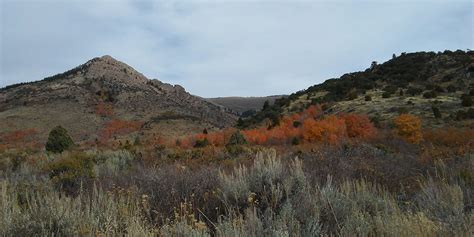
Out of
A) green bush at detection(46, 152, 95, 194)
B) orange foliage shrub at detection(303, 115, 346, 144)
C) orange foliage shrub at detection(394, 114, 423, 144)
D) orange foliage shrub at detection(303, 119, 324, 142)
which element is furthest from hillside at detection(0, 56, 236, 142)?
green bush at detection(46, 152, 95, 194)

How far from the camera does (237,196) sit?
6391 millimetres

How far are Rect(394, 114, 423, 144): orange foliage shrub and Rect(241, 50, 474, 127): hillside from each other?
4074 mm

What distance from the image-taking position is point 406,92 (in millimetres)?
46125

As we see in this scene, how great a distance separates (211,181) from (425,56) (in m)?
63.0

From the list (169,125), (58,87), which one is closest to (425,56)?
(169,125)

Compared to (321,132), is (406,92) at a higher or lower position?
higher

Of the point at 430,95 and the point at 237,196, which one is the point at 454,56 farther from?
the point at 237,196

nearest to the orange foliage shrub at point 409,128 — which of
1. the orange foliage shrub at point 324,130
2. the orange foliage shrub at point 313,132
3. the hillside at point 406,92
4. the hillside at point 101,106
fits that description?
the hillside at point 406,92

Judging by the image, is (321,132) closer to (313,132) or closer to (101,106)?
(313,132)

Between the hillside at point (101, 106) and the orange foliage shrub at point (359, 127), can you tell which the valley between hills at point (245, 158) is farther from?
the hillside at point (101, 106)

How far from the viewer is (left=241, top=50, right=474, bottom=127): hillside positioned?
36094 mm

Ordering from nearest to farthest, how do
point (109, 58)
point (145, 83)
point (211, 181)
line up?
point (211, 181), point (145, 83), point (109, 58)

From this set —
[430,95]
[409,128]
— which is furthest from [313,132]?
[430,95]

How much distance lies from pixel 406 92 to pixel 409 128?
19.5 metres
